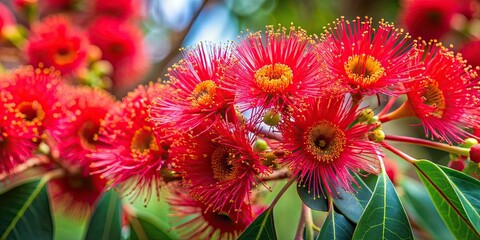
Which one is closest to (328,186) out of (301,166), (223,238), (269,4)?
(301,166)

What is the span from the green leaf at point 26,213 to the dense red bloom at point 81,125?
14cm

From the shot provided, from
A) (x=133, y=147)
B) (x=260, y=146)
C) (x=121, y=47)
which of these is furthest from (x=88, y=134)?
A: (x=121, y=47)

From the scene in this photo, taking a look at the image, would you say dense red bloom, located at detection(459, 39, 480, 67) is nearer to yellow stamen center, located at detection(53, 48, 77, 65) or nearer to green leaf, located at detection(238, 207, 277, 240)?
green leaf, located at detection(238, 207, 277, 240)

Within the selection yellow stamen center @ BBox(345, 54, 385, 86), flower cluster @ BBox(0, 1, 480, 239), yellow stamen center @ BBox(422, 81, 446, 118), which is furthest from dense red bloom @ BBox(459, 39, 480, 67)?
yellow stamen center @ BBox(345, 54, 385, 86)

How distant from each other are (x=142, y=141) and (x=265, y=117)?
1.39 feet

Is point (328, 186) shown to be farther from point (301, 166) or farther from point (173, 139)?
point (173, 139)

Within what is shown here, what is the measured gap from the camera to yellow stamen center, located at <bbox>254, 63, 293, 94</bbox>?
1284mm

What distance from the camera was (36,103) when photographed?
1716mm

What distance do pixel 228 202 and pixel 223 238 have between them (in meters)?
0.24

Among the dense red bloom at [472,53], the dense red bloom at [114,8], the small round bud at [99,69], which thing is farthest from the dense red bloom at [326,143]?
the dense red bloom at [114,8]

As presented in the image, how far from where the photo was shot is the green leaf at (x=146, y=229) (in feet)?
6.16

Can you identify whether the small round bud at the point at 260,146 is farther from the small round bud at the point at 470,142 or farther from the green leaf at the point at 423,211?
the green leaf at the point at 423,211

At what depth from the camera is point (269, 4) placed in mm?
4125

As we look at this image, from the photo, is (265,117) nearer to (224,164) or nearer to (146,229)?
(224,164)
